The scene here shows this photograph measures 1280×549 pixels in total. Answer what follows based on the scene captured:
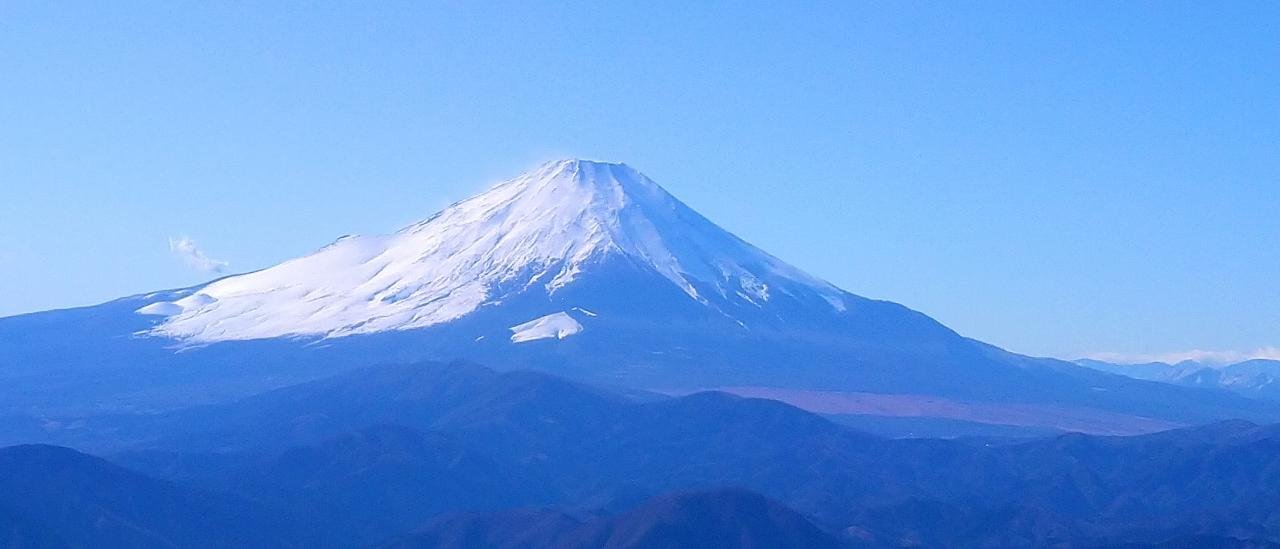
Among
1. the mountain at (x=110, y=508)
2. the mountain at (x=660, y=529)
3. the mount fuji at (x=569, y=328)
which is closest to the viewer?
the mountain at (x=660, y=529)

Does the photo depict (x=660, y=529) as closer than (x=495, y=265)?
Yes

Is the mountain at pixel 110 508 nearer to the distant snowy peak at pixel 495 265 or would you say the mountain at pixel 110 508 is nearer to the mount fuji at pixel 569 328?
the mount fuji at pixel 569 328

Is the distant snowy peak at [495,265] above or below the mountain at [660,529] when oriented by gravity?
above

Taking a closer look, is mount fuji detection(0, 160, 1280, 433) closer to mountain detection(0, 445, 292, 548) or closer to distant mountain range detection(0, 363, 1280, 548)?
distant mountain range detection(0, 363, 1280, 548)

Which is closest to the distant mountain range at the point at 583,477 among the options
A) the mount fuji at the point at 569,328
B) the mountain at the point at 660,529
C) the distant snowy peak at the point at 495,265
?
the mountain at the point at 660,529

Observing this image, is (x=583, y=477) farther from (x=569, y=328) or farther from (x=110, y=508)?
(x=569, y=328)

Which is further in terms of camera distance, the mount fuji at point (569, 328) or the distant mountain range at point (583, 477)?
the mount fuji at point (569, 328)

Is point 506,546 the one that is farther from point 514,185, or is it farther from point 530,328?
point 514,185

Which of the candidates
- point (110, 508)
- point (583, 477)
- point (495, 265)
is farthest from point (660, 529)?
point (495, 265)
